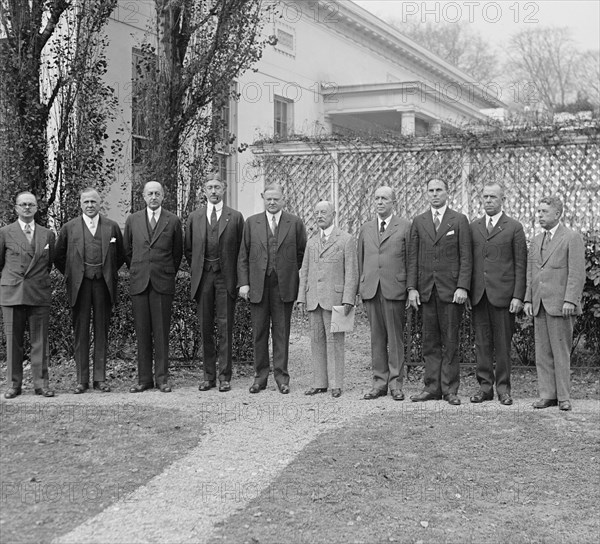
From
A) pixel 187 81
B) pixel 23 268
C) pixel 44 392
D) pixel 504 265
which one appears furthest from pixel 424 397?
pixel 187 81

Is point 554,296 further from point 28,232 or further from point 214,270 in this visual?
point 28,232

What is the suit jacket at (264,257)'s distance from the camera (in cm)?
945

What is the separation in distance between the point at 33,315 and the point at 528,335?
218 inches

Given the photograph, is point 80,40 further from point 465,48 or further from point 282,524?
point 465,48

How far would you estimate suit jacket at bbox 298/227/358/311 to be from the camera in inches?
364

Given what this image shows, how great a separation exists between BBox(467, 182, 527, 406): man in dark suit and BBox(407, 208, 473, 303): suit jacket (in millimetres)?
139

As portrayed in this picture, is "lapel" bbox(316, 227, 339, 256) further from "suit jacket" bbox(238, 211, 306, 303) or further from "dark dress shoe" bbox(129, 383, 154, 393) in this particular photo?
"dark dress shoe" bbox(129, 383, 154, 393)

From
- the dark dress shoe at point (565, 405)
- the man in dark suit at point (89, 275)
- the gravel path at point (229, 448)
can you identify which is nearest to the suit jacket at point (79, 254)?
the man in dark suit at point (89, 275)

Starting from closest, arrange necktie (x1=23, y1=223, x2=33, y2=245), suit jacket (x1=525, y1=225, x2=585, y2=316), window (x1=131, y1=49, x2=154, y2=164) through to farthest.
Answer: suit jacket (x1=525, y1=225, x2=585, y2=316)
necktie (x1=23, y1=223, x2=33, y2=245)
window (x1=131, y1=49, x2=154, y2=164)

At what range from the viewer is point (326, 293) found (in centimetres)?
926

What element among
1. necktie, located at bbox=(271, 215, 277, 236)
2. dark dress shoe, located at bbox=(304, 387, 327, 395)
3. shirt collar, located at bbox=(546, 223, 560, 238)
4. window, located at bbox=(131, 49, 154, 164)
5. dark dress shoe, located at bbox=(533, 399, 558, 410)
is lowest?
dark dress shoe, located at bbox=(533, 399, 558, 410)

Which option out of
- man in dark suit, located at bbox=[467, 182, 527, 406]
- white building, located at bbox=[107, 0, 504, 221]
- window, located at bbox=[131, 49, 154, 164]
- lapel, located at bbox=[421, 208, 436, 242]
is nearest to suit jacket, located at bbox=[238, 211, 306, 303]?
lapel, located at bbox=[421, 208, 436, 242]

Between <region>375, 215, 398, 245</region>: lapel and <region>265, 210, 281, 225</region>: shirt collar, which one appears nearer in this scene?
<region>375, 215, 398, 245</region>: lapel

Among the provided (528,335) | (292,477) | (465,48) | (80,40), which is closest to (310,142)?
(80,40)
